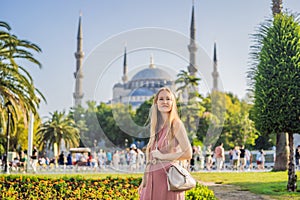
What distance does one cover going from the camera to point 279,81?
1189 cm

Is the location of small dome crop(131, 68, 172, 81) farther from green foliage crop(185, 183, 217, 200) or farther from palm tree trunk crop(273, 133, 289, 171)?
green foliage crop(185, 183, 217, 200)

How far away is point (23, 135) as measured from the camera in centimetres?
4425

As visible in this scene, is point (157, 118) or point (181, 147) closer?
point (181, 147)

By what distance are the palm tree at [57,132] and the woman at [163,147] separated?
39.1 m

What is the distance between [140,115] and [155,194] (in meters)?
50.9

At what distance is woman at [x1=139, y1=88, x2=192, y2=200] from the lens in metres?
4.45

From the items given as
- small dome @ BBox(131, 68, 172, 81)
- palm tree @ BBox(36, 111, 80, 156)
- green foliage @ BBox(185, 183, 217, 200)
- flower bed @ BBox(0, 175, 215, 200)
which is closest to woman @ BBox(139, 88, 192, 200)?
green foliage @ BBox(185, 183, 217, 200)

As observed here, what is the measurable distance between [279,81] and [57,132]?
3358 cm

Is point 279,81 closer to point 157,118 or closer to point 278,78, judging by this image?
point 278,78

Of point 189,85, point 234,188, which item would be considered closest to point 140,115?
point 189,85

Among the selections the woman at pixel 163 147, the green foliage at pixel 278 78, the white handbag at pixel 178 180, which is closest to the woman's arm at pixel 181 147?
the woman at pixel 163 147

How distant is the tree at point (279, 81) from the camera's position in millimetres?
11797

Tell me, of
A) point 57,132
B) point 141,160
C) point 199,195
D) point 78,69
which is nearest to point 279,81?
point 199,195

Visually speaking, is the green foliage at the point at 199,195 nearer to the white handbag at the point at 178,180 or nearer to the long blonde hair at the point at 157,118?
the long blonde hair at the point at 157,118
